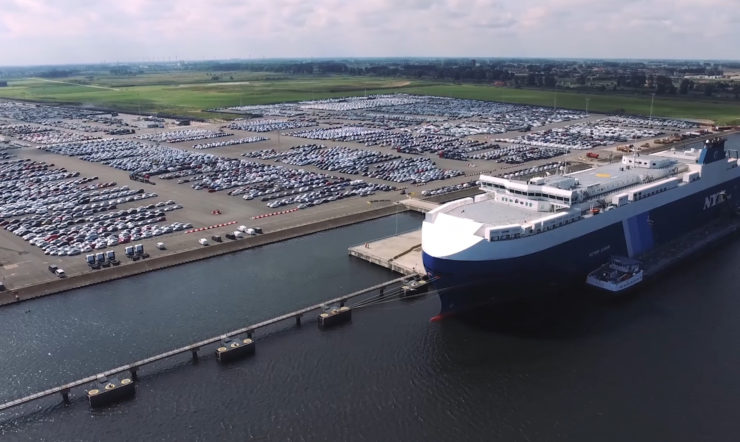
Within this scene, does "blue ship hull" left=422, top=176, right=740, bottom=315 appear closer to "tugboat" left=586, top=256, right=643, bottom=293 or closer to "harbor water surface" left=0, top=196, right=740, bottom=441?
"tugboat" left=586, top=256, right=643, bottom=293

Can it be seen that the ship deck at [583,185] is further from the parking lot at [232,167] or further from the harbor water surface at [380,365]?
the parking lot at [232,167]

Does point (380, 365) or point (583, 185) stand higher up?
point (583, 185)

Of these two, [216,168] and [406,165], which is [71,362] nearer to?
[216,168]

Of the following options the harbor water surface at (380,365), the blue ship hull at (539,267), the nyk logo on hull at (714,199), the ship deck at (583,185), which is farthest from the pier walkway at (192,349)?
the nyk logo on hull at (714,199)

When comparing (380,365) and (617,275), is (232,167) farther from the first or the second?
(617,275)

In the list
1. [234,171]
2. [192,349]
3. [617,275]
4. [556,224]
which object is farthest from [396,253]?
[234,171]

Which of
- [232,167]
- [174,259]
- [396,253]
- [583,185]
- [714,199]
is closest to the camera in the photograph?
[583,185]

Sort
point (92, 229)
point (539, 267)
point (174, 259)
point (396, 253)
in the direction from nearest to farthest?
point (539, 267) < point (174, 259) < point (396, 253) < point (92, 229)

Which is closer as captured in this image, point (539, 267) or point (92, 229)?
point (539, 267)
